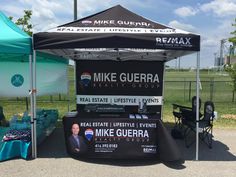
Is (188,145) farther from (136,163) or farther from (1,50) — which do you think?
(1,50)

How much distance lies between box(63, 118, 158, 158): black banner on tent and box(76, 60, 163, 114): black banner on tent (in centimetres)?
368

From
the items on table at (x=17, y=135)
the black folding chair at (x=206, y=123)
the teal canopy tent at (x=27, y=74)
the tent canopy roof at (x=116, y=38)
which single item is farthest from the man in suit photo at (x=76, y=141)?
the black folding chair at (x=206, y=123)

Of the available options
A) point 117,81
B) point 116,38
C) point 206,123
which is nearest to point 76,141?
point 116,38

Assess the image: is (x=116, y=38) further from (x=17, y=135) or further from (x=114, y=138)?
(x=17, y=135)

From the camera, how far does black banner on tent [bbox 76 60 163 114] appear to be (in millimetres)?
10180

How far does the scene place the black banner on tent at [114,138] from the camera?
6.45 meters

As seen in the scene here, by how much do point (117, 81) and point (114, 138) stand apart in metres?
3.92

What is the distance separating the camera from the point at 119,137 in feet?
21.2

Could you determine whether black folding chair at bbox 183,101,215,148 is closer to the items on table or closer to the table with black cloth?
the table with black cloth

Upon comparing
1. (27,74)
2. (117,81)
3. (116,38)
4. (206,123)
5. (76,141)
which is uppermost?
(116,38)

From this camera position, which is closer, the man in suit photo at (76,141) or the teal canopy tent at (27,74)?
the man in suit photo at (76,141)

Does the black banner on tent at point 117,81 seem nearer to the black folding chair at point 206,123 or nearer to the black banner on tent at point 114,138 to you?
the black folding chair at point 206,123

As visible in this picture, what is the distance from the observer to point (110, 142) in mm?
6480

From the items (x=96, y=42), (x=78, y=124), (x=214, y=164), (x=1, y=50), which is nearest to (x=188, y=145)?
(x=214, y=164)
